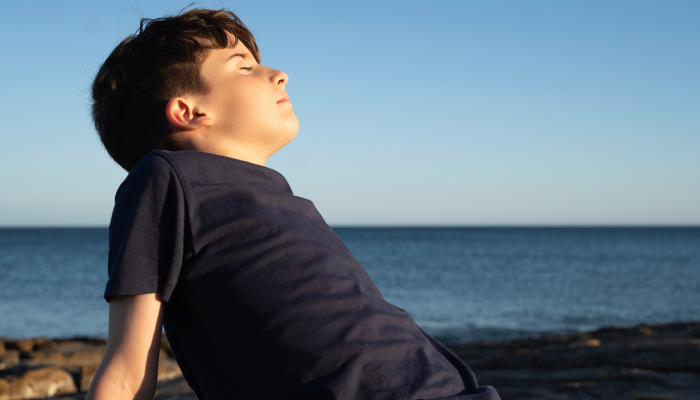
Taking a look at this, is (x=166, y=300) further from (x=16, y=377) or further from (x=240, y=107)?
(x=16, y=377)

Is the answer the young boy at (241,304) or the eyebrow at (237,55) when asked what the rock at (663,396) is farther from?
the eyebrow at (237,55)

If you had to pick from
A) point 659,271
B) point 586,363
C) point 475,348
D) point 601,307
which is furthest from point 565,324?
point 659,271

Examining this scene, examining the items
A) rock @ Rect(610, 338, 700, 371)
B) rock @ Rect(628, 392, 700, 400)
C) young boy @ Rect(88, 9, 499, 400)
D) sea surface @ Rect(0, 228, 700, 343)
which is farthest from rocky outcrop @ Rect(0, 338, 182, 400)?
sea surface @ Rect(0, 228, 700, 343)

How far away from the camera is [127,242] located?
1.18 m

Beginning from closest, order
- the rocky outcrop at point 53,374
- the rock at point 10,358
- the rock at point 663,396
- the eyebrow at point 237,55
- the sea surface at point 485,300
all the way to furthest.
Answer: the eyebrow at point 237,55, the rock at point 663,396, the rocky outcrop at point 53,374, the rock at point 10,358, the sea surface at point 485,300

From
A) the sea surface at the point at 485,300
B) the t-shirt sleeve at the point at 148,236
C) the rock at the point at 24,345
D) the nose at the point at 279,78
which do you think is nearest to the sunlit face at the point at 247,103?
the nose at the point at 279,78

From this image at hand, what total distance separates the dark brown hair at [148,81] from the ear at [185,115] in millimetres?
37

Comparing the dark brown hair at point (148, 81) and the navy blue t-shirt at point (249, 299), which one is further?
the dark brown hair at point (148, 81)

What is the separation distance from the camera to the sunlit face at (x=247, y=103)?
1.59 metres

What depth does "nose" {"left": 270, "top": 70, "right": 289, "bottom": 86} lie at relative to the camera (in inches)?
66.0

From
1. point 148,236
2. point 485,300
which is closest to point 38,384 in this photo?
point 148,236

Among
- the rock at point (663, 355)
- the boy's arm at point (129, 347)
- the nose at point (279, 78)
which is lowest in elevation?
the rock at point (663, 355)

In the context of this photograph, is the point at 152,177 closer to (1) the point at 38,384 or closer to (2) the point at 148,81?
(2) the point at 148,81

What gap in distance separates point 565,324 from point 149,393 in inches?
718
